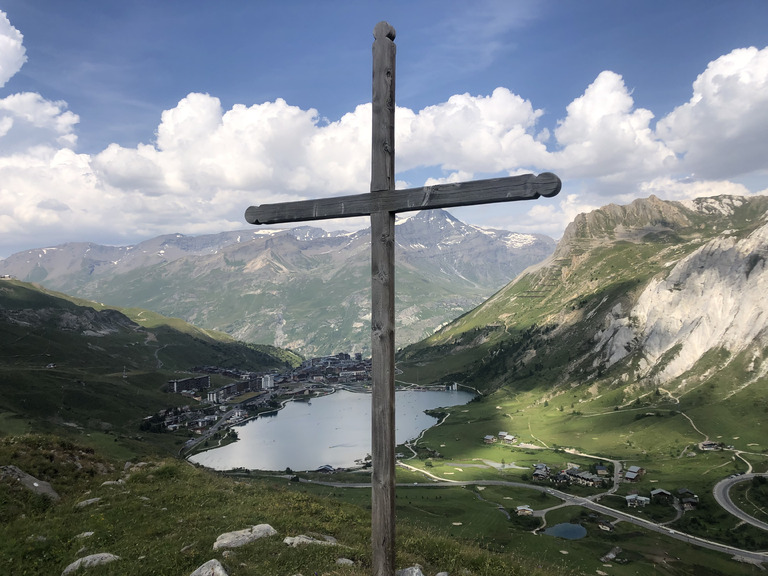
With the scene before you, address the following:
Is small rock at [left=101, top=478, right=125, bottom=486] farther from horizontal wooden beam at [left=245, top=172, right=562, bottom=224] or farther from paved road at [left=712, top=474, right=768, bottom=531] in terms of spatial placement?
paved road at [left=712, top=474, right=768, bottom=531]

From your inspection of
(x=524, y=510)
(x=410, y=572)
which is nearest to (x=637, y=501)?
(x=524, y=510)

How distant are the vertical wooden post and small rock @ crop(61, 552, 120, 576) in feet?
25.7

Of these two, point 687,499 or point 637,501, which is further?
point 637,501

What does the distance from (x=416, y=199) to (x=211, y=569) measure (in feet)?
32.5

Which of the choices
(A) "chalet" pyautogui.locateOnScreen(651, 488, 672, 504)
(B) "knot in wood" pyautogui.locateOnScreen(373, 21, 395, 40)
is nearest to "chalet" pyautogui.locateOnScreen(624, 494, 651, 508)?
(A) "chalet" pyautogui.locateOnScreen(651, 488, 672, 504)

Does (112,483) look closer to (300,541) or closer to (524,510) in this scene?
(300,541)

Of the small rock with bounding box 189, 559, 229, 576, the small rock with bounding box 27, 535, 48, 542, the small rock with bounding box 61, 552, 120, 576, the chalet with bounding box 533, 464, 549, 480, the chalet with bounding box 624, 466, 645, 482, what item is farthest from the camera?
the chalet with bounding box 533, 464, 549, 480

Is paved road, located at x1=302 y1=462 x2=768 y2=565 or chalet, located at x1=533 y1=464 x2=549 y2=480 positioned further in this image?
chalet, located at x1=533 y1=464 x2=549 y2=480

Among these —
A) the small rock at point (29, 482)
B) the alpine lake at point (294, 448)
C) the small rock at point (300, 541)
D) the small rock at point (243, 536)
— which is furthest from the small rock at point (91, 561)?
the alpine lake at point (294, 448)

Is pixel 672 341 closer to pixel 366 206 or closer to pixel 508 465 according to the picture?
pixel 508 465

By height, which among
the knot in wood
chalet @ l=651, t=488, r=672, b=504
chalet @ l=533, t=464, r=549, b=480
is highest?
the knot in wood

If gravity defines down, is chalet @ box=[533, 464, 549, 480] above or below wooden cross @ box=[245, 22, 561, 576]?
below

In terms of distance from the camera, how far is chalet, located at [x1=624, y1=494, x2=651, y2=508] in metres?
95.8

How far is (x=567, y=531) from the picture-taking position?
81.8 meters
